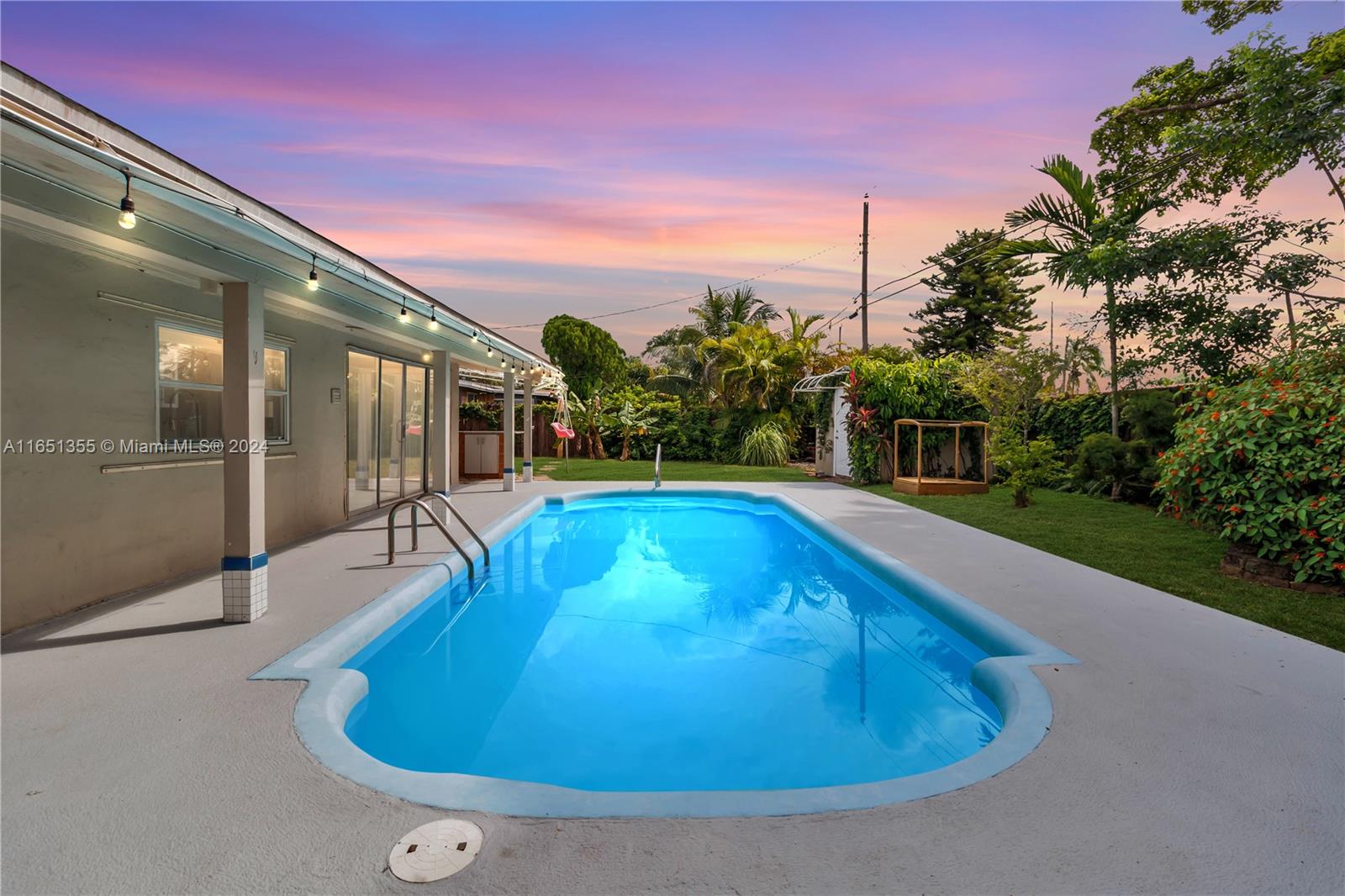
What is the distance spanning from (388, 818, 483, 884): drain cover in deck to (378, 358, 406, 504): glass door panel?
8648 mm

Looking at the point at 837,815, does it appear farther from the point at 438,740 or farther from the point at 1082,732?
the point at 438,740

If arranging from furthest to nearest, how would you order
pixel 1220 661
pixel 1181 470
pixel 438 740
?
pixel 1181 470 < pixel 1220 661 < pixel 438 740

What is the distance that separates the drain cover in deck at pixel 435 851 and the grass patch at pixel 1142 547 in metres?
5.55

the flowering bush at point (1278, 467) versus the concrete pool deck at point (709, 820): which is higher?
the flowering bush at point (1278, 467)

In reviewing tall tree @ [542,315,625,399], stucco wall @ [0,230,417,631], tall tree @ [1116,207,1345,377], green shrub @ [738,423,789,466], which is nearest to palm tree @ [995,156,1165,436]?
tall tree @ [1116,207,1345,377]

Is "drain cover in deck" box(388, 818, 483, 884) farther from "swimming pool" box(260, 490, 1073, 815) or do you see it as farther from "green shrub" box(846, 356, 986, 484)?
"green shrub" box(846, 356, 986, 484)

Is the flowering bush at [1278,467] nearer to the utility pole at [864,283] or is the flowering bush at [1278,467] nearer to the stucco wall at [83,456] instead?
the stucco wall at [83,456]

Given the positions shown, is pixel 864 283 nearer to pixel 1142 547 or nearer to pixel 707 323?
pixel 707 323

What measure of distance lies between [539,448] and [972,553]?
18.5m

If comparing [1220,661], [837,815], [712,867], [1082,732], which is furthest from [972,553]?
[712,867]

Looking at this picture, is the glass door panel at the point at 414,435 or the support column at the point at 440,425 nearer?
the support column at the point at 440,425

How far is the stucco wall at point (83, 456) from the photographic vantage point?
423 centimetres

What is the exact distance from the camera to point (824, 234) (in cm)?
2659

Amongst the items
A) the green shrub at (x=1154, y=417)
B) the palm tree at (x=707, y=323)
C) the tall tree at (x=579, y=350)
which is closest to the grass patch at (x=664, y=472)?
the tall tree at (x=579, y=350)
